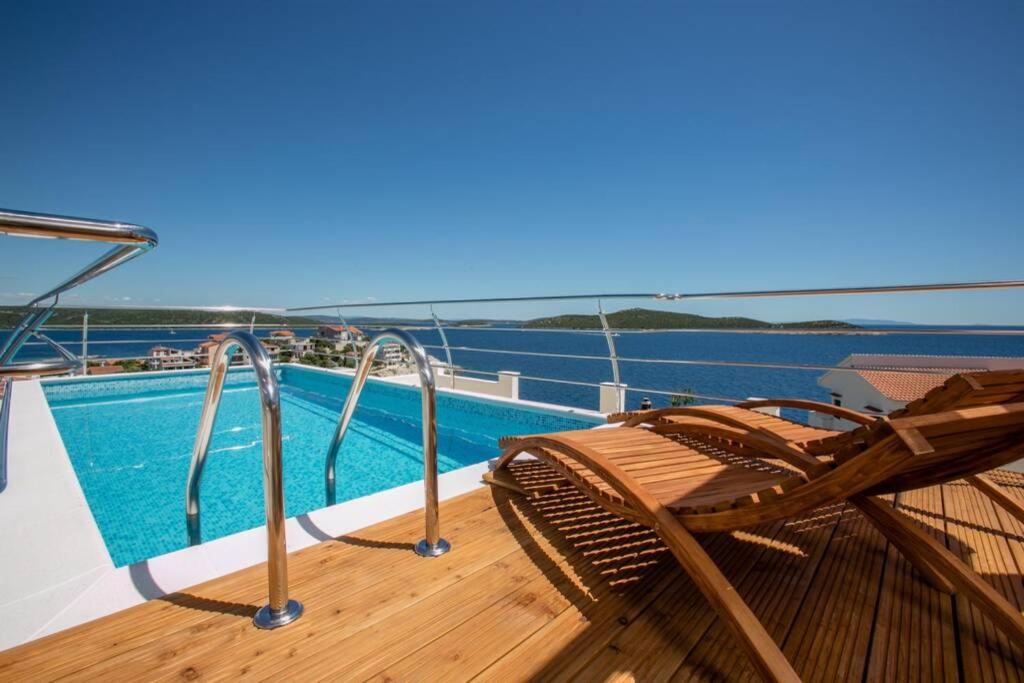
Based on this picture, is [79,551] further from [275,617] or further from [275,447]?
[275,447]

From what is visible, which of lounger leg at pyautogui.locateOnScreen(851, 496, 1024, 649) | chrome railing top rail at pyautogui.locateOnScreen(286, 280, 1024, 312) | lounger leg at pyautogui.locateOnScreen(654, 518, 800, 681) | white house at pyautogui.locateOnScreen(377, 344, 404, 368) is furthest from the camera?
chrome railing top rail at pyautogui.locateOnScreen(286, 280, 1024, 312)

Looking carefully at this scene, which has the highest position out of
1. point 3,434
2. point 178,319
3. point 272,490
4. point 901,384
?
point 178,319

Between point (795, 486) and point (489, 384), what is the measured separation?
538 cm

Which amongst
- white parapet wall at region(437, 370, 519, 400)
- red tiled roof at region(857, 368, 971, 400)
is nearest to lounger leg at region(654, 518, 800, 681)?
white parapet wall at region(437, 370, 519, 400)

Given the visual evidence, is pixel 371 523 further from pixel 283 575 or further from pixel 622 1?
pixel 622 1

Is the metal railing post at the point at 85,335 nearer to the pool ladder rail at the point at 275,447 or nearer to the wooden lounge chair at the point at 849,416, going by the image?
the pool ladder rail at the point at 275,447

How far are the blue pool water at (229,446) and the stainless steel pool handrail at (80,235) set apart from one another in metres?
1.57

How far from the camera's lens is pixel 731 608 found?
88 cm

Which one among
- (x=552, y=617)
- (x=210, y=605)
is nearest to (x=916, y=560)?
(x=552, y=617)

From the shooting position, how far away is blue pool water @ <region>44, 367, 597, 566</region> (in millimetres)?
2717

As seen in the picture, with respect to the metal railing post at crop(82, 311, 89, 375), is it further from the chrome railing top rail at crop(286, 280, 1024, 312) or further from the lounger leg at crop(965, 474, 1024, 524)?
the lounger leg at crop(965, 474, 1024, 524)

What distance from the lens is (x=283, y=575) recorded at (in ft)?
3.38

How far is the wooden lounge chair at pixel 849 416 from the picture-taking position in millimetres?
946

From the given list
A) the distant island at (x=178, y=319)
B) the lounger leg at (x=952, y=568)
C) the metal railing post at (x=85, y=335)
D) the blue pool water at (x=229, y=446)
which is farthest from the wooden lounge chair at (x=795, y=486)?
the metal railing post at (x=85, y=335)
